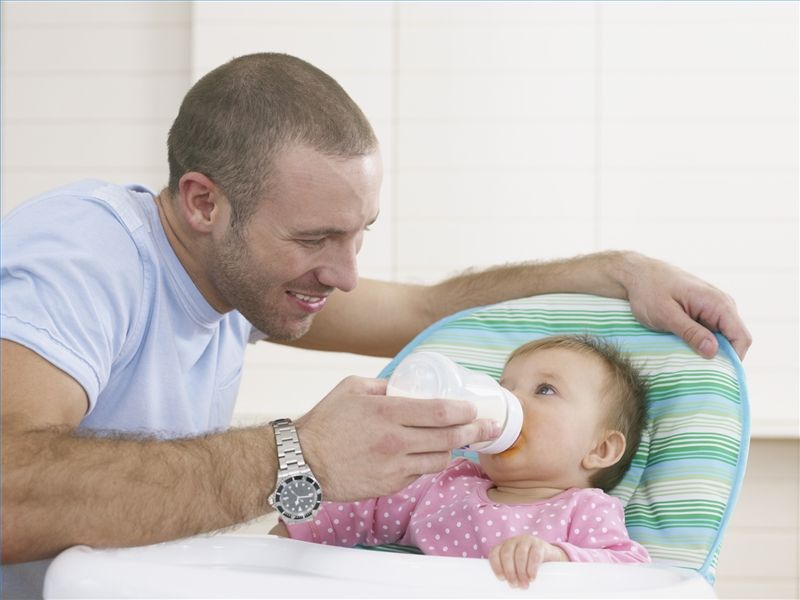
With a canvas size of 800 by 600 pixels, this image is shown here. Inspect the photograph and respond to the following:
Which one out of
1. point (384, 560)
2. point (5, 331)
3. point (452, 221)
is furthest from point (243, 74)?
point (452, 221)

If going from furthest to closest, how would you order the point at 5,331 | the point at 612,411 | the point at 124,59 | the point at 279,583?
1. the point at 124,59
2. the point at 612,411
3. the point at 5,331
4. the point at 279,583

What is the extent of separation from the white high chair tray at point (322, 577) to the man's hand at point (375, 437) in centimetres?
10

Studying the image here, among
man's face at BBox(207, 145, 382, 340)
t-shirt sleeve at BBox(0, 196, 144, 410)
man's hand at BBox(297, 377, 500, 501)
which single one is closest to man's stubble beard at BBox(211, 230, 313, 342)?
man's face at BBox(207, 145, 382, 340)

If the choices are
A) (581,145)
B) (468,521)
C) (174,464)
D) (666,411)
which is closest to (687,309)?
(666,411)

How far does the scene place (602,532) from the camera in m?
1.40

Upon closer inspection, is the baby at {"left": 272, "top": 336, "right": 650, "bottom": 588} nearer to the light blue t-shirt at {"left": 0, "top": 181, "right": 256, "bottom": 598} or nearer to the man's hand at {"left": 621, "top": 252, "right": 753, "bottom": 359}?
the man's hand at {"left": 621, "top": 252, "right": 753, "bottom": 359}

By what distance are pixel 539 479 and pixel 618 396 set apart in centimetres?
18

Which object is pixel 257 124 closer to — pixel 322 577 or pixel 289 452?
pixel 289 452

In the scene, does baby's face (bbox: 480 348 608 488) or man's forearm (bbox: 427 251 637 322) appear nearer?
baby's face (bbox: 480 348 608 488)

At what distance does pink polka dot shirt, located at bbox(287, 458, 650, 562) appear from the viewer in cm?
140

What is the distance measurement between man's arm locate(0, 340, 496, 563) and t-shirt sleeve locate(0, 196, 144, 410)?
0.05 meters

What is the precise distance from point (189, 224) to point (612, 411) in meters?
0.75

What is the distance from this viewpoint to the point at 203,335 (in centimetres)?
179

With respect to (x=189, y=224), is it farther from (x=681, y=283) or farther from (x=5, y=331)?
(x=681, y=283)
